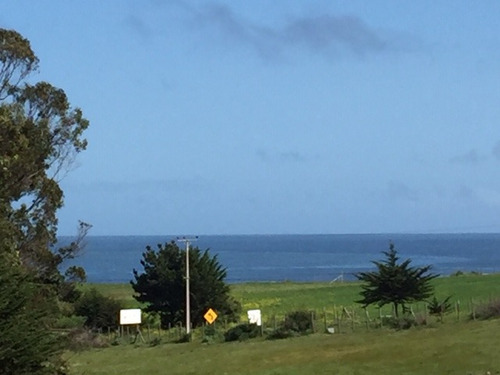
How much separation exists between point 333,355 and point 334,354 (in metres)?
0.38

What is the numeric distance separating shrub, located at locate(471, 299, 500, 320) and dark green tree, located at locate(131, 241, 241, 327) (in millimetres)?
24690

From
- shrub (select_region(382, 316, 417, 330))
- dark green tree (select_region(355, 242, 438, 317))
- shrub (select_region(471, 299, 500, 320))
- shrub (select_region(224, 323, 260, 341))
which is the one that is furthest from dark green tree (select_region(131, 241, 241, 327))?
shrub (select_region(471, 299, 500, 320))

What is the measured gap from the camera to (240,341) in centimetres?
4950

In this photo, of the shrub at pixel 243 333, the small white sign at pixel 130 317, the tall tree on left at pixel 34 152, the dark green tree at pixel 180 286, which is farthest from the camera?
the dark green tree at pixel 180 286

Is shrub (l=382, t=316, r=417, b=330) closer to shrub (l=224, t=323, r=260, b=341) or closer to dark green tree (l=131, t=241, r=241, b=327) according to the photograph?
shrub (l=224, t=323, r=260, b=341)

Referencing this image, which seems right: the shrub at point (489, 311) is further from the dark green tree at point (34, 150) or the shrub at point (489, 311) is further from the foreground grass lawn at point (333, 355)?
the dark green tree at point (34, 150)

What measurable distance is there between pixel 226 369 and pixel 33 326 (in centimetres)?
1676

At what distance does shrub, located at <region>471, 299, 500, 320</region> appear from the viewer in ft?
150

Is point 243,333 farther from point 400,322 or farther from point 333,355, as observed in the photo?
point 333,355

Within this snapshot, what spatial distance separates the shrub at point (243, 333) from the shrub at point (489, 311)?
11685 mm

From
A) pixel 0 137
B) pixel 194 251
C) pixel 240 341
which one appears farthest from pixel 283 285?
pixel 0 137

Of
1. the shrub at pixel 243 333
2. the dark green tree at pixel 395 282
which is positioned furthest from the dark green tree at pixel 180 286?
the shrub at pixel 243 333

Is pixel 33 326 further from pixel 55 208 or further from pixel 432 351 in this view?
pixel 432 351

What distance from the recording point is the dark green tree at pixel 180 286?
2689 inches
